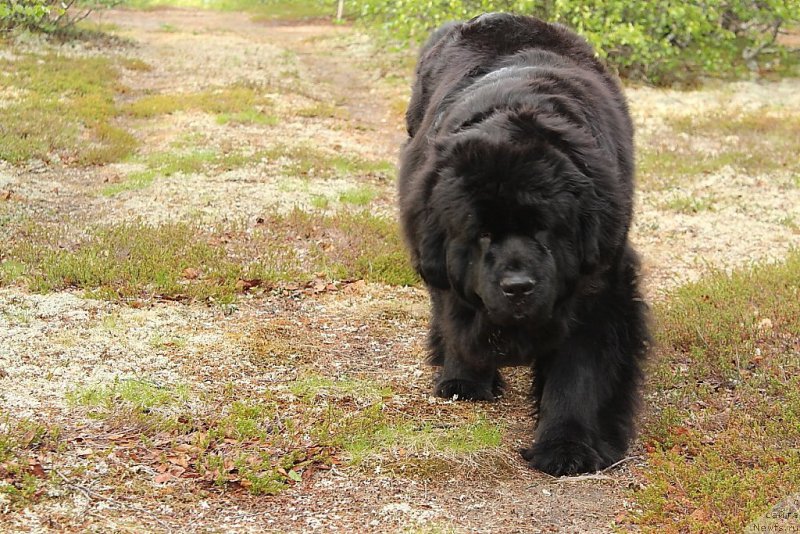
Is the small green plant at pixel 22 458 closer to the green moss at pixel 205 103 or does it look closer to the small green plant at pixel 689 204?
the small green plant at pixel 689 204

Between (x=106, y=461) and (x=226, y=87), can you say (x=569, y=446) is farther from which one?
(x=226, y=87)

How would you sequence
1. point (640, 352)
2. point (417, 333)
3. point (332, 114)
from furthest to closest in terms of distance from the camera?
point (332, 114) < point (417, 333) < point (640, 352)

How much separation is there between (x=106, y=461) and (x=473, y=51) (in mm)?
3110

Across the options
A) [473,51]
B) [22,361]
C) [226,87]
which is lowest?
[226,87]

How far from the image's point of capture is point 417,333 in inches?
249

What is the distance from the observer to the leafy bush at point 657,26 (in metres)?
14.3

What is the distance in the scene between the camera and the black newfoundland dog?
383cm

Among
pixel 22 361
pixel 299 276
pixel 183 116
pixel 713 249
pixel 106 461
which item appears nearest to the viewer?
pixel 106 461

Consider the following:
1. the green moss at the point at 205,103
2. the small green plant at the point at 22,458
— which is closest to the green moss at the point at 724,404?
the small green plant at the point at 22,458

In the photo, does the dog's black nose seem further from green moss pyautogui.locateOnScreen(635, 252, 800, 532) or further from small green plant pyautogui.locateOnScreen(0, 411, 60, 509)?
small green plant pyautogui.locateOnScreen(0, 411, 60, 509)

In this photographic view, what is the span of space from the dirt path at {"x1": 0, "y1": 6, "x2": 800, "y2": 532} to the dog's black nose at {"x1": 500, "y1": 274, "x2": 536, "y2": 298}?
0.95 meters

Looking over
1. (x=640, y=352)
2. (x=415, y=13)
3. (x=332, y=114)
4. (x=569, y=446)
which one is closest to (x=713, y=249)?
(x=640, y=352)

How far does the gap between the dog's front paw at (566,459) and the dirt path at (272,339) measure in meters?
0.08

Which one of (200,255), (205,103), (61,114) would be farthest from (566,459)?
(205,103)
